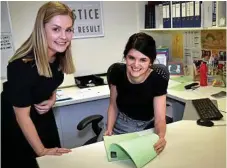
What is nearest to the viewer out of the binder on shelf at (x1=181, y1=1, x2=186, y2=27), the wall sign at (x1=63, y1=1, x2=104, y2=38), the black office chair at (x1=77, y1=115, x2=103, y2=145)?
the black office chair at (x1=77, y1=115, x2=103, y2=145)

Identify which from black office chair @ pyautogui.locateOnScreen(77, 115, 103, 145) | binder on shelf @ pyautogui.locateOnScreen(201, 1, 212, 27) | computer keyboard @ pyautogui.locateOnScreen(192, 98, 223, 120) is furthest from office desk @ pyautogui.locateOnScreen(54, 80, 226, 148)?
binder on shelf @ pyautogui.locateOnScreen(201, 1, 212, 27)

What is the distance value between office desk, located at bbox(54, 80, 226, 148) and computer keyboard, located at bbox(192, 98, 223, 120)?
27 centimetres

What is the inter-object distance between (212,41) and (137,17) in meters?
0.91

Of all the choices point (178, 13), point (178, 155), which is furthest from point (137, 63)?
point (178, 13)

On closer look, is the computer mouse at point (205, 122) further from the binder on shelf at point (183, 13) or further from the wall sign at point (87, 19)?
the wall sign at point (87, 19)

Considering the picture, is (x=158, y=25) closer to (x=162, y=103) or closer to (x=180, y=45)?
(x=180, y=45)

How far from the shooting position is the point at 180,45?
2.89m

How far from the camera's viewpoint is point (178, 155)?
47.7 inches

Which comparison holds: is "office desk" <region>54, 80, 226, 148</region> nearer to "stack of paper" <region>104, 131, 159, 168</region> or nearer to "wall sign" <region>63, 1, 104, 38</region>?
"wall sign" <region>63, 1, 104, 38</region>

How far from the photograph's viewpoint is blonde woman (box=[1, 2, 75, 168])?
129 centimetres

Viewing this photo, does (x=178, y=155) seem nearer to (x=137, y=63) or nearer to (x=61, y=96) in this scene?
(x=137, y=63)

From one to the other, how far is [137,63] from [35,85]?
1.98 feet

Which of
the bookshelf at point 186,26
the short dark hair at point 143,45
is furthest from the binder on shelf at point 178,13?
the short dark hair at point 143,45

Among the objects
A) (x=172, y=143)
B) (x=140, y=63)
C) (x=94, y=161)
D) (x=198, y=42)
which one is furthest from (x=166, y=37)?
(x=94, y=161)
